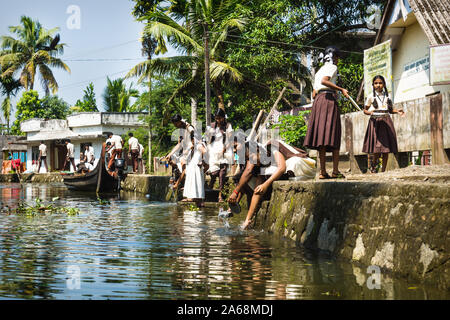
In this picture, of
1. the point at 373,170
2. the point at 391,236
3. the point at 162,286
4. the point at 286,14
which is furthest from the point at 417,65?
the point at 162,286

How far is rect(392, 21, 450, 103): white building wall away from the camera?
15898mm

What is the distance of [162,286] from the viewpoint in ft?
13.6

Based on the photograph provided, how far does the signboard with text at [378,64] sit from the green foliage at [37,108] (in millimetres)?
38436

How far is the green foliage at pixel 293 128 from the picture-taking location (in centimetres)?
1705

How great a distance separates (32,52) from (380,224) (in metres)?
42.0

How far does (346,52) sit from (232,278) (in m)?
19.9

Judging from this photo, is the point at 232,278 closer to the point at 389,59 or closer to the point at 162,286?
the point at 162,286

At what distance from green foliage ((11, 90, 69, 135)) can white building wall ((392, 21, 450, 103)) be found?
3888 centimetres

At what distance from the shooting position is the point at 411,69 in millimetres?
16766

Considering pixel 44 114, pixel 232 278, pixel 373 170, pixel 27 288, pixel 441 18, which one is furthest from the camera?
pixel 44 114

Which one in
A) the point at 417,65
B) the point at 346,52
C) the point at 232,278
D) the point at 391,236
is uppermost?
the point at 346,52

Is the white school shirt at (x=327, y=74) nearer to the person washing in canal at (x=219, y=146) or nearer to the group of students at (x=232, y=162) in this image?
the group of students at (x=232, y=162)
